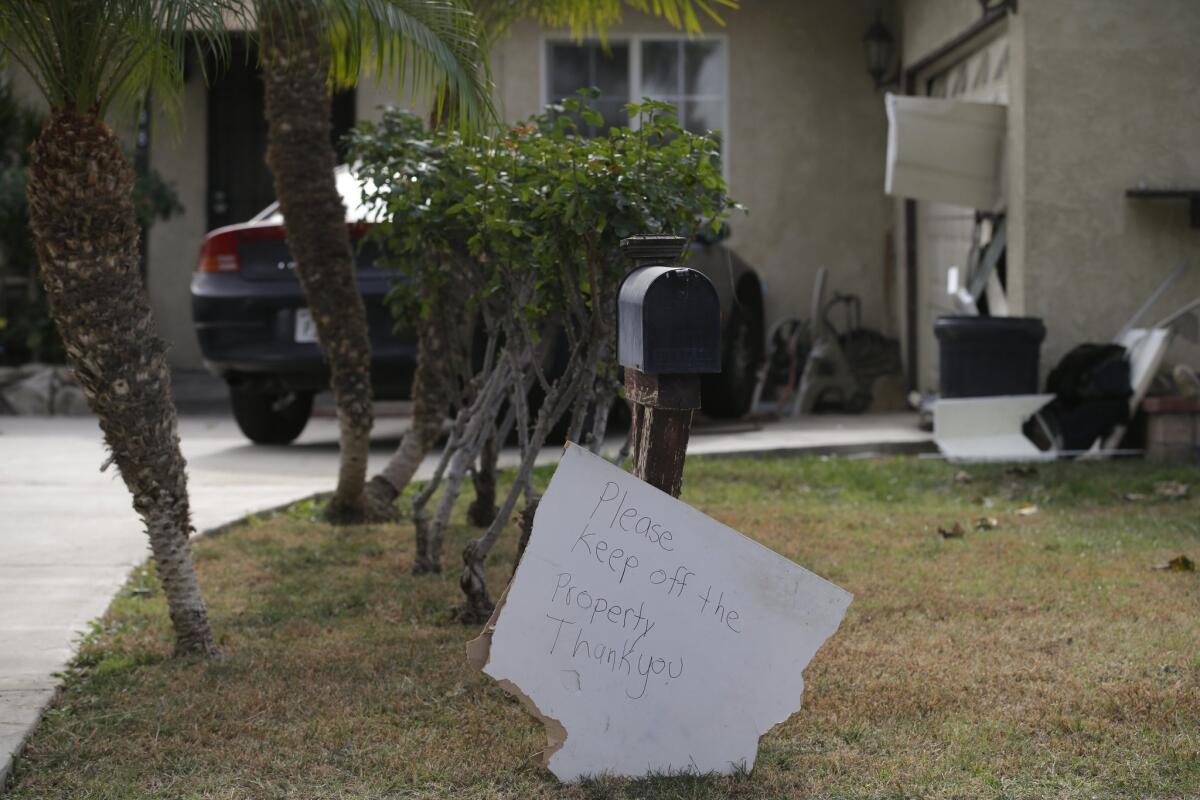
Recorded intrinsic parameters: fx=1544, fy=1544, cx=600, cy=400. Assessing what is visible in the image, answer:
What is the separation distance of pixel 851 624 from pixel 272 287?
4923 millimetres

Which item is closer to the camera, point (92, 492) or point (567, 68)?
point (92, 492)

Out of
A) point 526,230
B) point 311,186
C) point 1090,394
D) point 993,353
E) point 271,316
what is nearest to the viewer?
point 526,230

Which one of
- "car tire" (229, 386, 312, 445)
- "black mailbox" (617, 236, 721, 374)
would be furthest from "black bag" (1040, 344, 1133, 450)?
"black mailbox" (617, 236, 721, 374)

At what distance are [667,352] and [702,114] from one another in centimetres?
949

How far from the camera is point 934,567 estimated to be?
226 inches

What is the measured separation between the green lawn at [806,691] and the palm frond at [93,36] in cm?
166

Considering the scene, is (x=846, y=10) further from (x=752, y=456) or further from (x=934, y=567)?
(x=934, y=567)

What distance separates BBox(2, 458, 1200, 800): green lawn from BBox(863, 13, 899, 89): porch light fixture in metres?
6.33

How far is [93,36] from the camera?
4141 mm

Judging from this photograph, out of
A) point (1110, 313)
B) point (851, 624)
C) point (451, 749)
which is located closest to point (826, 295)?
point (1110, 313)

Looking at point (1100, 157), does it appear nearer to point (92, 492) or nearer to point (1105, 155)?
point (1105, 155)

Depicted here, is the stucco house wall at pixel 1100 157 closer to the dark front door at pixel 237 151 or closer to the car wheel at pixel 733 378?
the car wheel at pixel 733 378

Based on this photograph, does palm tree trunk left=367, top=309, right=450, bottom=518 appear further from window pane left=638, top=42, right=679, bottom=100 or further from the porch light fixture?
the porch light fixture

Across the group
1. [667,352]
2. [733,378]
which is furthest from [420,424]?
[733,378]
